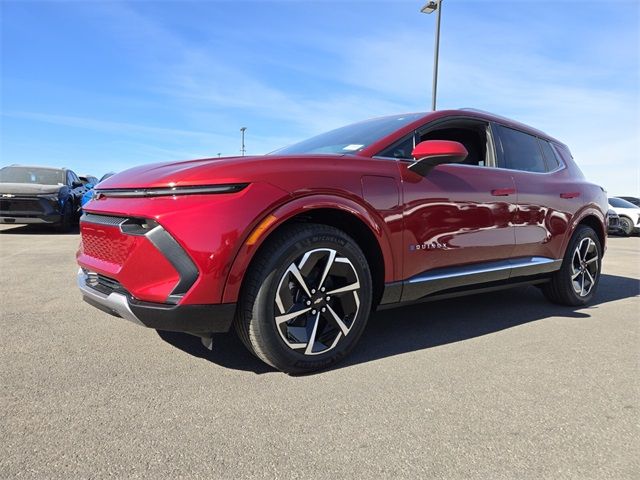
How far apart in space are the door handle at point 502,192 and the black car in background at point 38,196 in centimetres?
927

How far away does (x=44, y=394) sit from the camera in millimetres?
2199

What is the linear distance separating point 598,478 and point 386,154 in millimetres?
1971

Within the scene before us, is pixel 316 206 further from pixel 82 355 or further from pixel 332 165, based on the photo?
pixel 82 355

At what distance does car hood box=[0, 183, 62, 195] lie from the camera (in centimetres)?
925

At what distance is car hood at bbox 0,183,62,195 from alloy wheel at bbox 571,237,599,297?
9744 millimetres

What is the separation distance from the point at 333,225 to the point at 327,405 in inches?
40.1

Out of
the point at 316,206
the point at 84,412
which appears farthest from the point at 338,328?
the point at 84,412

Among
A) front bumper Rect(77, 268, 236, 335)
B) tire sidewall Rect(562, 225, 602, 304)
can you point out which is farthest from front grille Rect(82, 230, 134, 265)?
tire sidewall Rect(562, 225, 602, 304)

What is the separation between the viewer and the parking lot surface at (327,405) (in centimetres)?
172

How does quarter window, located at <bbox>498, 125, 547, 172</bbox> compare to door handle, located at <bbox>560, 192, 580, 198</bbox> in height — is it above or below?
above

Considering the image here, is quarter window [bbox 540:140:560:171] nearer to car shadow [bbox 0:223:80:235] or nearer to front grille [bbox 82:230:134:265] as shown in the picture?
front grille [bbox 82:230:134:265]

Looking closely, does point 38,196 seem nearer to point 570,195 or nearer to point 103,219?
point 103,219

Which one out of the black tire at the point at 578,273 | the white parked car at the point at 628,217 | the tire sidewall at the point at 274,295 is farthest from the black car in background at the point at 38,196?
the white parked car at the point at 628,217

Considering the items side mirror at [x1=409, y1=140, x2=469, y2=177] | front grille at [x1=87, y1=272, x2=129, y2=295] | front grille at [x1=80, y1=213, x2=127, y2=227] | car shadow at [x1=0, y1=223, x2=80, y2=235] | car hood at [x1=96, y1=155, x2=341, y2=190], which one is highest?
side mirror at [x1=409, y1=140, x2=469, y2=177]
